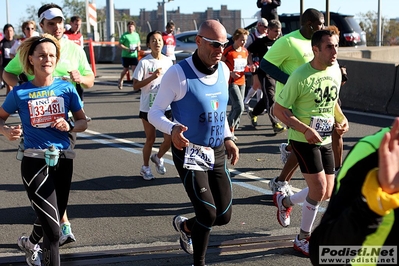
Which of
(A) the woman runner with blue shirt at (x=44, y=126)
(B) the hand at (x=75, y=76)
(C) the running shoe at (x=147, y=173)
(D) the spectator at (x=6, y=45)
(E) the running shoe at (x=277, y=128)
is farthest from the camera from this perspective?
(D) the spectator at (x=6, y=45)

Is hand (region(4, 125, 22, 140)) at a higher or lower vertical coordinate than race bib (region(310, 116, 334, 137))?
higher

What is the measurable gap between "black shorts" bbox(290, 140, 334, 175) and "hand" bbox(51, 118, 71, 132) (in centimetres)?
191

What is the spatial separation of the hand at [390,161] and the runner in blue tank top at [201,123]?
256 cm

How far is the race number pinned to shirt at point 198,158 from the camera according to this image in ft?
16.8

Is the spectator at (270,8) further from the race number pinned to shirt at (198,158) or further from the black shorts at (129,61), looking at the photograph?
the race number pinned to shirt at (198,158)

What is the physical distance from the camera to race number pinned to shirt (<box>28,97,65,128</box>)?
517 cm

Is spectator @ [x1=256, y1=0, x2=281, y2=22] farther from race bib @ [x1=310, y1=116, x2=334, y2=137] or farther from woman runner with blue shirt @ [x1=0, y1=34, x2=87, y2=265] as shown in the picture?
woman runner with blue shirt @ [x1=0, y1=34, x2=87, y2=265]

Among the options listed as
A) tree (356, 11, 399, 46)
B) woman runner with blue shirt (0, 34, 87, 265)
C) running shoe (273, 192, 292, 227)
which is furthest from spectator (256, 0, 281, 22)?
tree (356, 11, 399, 46)

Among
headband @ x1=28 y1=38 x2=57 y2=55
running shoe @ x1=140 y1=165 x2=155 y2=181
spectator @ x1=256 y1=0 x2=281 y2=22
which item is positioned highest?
spectator @ x1=256 y1=0 x2=281 y2=22

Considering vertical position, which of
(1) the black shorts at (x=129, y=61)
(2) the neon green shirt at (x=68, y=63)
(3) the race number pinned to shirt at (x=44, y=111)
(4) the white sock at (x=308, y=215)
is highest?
(2) the neon green shirt at (x=68, y=63)

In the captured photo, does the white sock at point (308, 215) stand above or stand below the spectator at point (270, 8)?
below

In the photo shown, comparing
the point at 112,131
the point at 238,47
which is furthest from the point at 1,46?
the point at 238,47

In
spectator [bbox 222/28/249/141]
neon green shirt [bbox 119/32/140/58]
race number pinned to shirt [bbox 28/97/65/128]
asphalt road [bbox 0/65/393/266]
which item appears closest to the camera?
race number pinned to shirt [bbox 28/97/65/128]

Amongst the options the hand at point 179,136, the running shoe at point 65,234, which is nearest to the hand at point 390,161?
the hand at point 179,136
